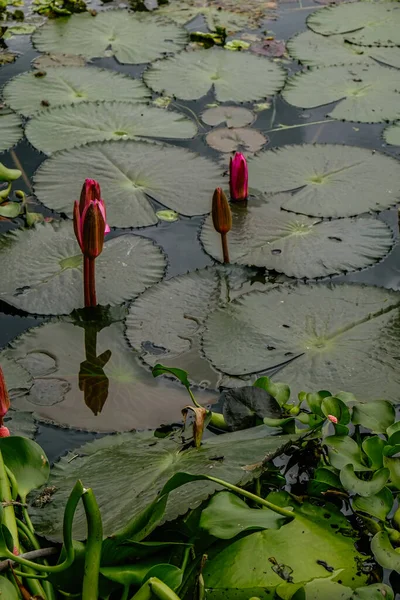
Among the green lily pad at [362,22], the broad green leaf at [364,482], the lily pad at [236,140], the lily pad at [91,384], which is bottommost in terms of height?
the lily pad at [91,384]

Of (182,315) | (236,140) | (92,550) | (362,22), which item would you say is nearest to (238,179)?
(236,140)

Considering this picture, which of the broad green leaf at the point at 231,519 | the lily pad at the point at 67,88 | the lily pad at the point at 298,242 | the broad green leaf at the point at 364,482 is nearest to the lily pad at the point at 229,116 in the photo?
the lily pad at the point at 67,88

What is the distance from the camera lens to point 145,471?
1843 mm

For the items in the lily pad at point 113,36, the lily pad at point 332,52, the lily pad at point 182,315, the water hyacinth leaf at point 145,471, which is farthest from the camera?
the lily pad at point 113,36

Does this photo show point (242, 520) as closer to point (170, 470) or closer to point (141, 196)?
point (170, 470)

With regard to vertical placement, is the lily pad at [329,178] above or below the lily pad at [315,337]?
above

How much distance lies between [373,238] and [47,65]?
2.15 m

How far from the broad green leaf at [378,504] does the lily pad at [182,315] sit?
2.16 feet

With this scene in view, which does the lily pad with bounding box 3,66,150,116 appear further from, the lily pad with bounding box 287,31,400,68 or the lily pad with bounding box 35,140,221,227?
the lily pad with bounding box 287,31,400,68

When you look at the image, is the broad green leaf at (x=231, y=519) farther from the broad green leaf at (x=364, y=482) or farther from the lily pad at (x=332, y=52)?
the lily pad at (x=332, y=52)

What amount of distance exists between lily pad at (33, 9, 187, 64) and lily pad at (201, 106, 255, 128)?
0.67m

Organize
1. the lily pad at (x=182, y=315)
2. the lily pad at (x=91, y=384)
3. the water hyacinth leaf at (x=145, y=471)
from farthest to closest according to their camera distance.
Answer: the lily pad at (x=182, y=315), the lily pad at (x=91, y=384), the water hyacinth leaf at (x=145, y=471)

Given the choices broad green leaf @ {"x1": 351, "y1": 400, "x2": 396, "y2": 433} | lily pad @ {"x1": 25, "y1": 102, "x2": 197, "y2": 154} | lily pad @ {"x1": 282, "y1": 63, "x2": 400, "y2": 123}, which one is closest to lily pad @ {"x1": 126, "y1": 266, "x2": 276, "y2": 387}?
broad green leaf @ {"x1": 351, "y1": 400, "x2": 396, "y2": 433}

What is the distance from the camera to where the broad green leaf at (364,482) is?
1.76m
